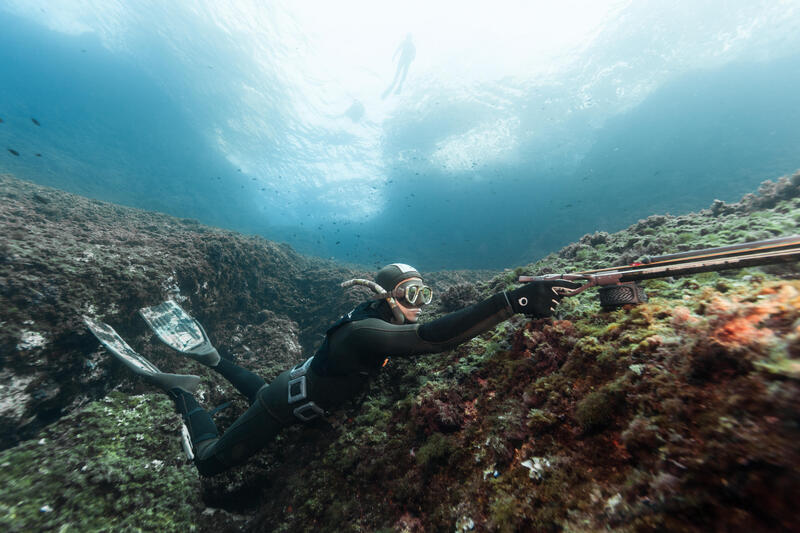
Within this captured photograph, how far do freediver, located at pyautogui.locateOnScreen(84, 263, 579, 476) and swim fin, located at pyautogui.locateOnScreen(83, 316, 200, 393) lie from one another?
30mm

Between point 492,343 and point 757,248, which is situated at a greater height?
point 757,248

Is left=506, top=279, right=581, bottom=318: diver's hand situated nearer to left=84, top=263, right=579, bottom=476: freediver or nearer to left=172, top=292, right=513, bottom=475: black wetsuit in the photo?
left=84, top=263, right=579, bottom=476: freediver

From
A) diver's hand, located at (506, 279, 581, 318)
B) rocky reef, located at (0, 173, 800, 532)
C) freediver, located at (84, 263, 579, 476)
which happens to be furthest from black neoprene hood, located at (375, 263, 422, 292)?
diver's hand, located at (506, 279, 581, 318)

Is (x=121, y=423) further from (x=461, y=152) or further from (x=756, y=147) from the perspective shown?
(x=756, y=147)

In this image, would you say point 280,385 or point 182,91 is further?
point 182,91

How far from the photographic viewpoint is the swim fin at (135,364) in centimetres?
470

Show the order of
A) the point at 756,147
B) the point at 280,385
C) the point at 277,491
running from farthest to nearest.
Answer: the point at 756,147 < the point at 280,385 < the point at 277,491

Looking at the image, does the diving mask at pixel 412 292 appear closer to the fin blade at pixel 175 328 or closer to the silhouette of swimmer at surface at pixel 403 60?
the fin blade at pixel 175 328

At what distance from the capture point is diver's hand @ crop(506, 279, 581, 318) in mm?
2395

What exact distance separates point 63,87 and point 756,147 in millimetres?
115417

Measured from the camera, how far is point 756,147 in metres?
39.9

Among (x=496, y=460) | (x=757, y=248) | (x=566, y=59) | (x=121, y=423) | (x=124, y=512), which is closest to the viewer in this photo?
(x=496, y=460)

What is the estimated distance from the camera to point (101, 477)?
9.96 feet

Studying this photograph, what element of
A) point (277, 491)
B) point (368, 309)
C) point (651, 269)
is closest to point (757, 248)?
point (651, 269)
